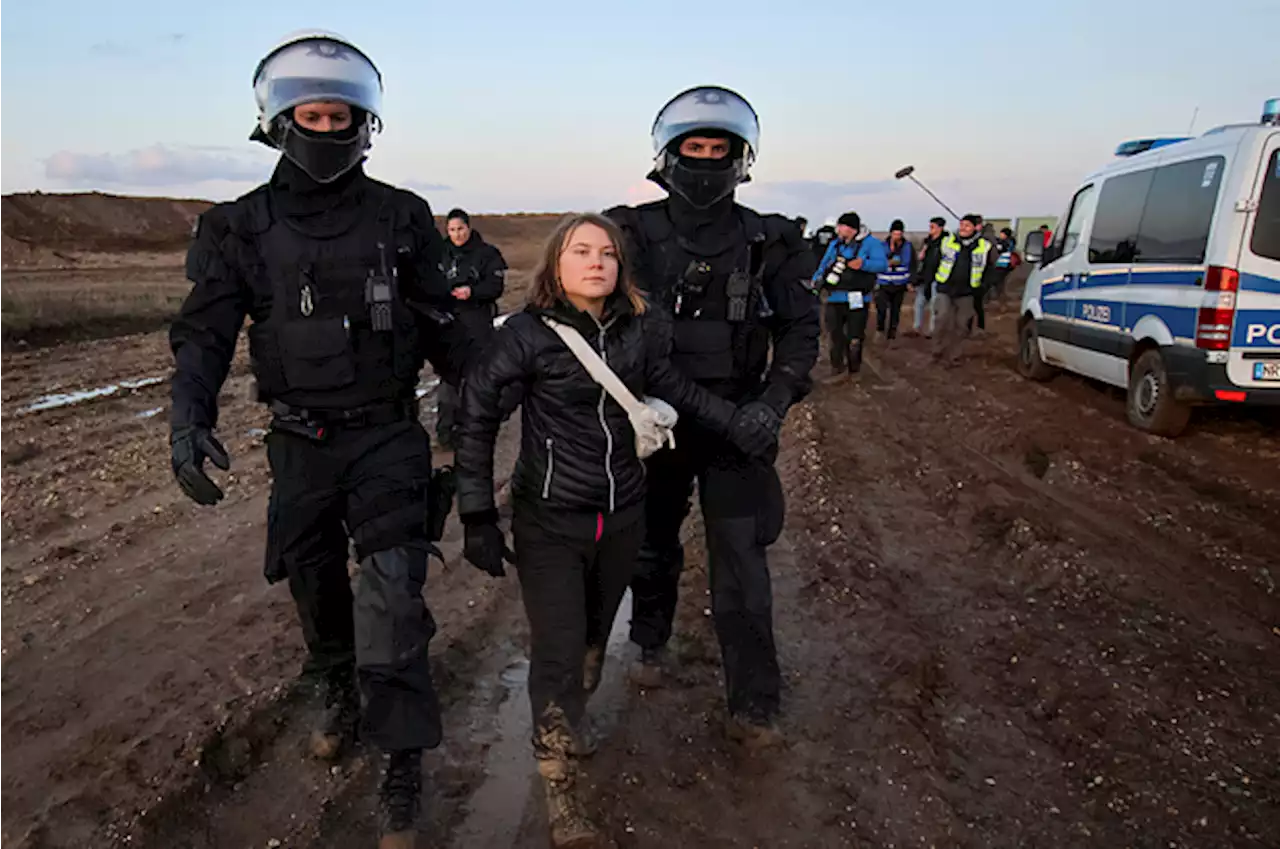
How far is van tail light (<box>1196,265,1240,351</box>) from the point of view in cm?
697

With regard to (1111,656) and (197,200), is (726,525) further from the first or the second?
(197,200)

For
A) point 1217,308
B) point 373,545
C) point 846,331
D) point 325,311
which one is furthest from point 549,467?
point 846,331

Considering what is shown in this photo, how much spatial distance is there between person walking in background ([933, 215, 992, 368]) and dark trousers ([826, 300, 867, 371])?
145 centimetres

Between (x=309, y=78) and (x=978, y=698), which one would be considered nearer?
(x=309, y=78)

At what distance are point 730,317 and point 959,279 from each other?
372 inches

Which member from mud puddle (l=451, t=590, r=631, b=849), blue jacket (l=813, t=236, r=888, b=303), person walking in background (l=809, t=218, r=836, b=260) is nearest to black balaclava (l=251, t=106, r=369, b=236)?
mud puddle (l=451, t=590, r=631, b=849)

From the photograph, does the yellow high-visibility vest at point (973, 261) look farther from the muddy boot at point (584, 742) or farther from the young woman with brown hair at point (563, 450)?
the muddy boot at point (584, 742)

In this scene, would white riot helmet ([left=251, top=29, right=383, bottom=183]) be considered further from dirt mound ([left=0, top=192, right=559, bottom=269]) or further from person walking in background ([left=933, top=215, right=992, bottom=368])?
dirt mound ([left=0, top=192, right=559, bottom=269])

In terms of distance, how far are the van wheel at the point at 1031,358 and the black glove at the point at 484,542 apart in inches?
374

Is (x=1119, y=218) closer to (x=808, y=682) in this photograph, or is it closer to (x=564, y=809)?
(x=808, y=682)

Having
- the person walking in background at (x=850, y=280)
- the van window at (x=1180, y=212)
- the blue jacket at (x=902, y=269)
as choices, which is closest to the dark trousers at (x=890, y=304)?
the blue jacket at (x=902, y=269)

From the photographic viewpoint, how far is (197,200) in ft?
200

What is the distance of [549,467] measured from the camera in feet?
10.1

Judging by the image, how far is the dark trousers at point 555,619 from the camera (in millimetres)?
3080
